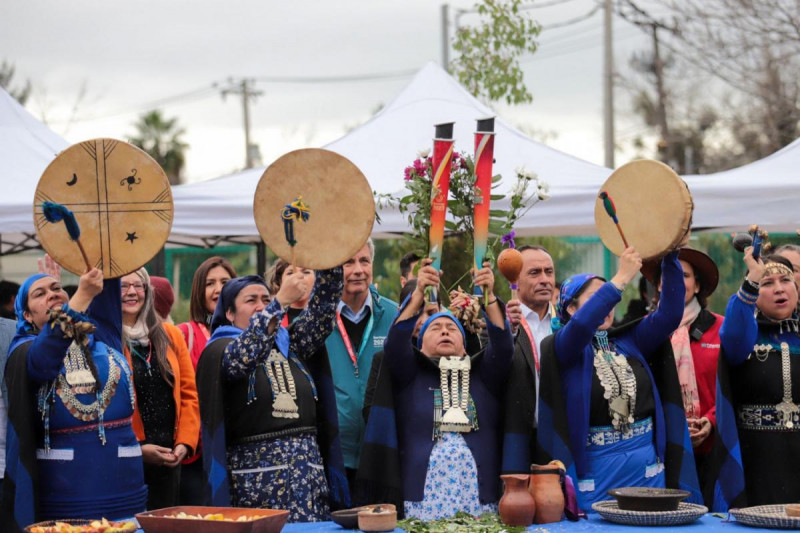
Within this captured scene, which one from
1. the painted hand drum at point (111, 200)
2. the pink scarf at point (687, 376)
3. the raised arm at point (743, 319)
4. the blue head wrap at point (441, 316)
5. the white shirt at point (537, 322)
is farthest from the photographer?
the white shirt at point (537, 322)

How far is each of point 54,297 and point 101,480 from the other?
95 cm

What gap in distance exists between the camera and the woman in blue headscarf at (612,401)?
411 cm

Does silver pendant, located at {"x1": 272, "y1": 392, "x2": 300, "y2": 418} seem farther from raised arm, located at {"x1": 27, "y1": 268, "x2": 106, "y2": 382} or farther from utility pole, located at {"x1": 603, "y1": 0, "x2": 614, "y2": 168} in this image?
utility pole, located at {"x1": 603, "y1": 0, "x2": 614, "y2": 168}

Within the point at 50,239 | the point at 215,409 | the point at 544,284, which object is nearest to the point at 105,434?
the point at 215,409

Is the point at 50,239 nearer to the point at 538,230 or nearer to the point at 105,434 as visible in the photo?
the point at 105,434

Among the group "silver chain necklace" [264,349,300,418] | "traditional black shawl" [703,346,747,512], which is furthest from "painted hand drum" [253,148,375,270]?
"traditional black shawl" [703,346,747,512]

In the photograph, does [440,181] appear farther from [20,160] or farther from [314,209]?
[20,160]

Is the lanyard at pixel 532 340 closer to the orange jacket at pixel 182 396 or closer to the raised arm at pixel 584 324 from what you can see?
the raised arm at pixel 584 324

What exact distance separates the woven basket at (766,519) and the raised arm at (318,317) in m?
1.71

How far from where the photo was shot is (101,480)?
4051 millimetres

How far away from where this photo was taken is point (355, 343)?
511 cm

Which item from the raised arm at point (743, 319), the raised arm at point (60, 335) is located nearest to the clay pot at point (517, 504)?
the raised arm at point (743, 319)

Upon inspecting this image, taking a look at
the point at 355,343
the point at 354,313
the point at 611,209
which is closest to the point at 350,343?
the point at 355,343

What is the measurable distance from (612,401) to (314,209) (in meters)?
1.38
